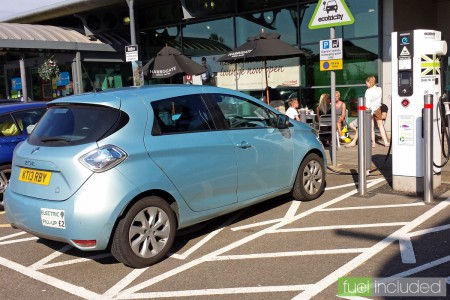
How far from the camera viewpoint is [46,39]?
16.6 m

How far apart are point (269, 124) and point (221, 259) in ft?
6.49

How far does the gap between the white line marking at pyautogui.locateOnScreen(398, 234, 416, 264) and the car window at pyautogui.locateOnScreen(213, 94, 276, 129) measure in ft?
6.63

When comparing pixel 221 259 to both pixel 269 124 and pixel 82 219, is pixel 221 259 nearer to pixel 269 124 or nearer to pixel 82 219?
pixel 82 219

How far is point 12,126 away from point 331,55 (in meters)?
5.24

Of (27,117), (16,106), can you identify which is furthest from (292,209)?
(16,106)

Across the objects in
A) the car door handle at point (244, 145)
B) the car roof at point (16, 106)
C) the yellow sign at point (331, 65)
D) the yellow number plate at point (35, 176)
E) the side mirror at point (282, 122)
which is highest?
the yellow sign at point (331, 65)

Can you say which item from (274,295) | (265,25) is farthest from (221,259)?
(265,25)

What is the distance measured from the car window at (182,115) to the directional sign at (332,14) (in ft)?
12.1

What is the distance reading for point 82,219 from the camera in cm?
404

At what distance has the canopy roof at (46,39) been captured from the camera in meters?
15.7

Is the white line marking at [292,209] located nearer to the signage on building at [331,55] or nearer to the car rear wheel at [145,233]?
the car rear wheel at [145,233]

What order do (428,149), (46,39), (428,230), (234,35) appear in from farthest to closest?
(46,39) < (234,35) < (428,149) < (428,230)

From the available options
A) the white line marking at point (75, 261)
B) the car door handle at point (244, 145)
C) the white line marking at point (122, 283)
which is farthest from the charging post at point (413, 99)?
the white line marking at point (75, 261)

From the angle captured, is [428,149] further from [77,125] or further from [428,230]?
[77,125]
